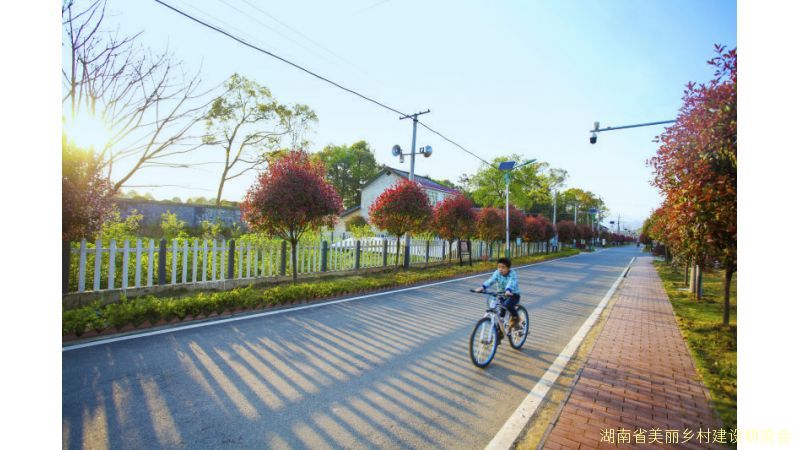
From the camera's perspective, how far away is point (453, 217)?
1838 cm

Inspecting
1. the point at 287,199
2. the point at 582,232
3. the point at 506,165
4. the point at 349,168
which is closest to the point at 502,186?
the point at 582,232

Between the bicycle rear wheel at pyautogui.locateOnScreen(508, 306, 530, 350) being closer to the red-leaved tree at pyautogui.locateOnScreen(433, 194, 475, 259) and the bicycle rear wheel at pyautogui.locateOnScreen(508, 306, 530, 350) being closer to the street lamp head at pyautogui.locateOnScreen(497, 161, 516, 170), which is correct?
the red-leaved tree at pyautogui.locateOnScreen(433, 194, 475, 259)

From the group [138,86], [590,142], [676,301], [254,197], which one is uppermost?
[590,142]

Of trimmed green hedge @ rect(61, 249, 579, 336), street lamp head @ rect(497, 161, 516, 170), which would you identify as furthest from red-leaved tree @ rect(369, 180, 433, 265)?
street lamp head @ rect(497, 161, 516, 170)

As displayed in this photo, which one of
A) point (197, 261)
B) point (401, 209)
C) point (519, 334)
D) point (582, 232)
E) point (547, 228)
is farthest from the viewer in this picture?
point (582, 232)

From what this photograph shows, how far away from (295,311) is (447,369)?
12.7 feet

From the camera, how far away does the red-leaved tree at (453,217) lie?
1839 centimetres

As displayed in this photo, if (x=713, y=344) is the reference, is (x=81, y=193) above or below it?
above

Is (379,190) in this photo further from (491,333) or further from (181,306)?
(491,333)

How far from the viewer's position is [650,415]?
136 inches

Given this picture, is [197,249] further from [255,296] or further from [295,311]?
[295,311]

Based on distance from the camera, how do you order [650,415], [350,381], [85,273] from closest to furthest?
[650,415] < [350,381] < [85,273]

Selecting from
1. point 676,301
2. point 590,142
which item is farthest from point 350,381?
point 590,142

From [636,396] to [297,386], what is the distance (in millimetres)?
3635
